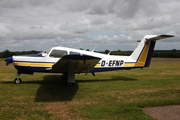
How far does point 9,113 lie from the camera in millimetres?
4863

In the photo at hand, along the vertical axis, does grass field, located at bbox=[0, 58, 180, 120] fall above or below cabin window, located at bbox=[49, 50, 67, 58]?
below

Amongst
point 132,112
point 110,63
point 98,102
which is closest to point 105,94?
point 98,102

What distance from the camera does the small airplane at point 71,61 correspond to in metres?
7.05

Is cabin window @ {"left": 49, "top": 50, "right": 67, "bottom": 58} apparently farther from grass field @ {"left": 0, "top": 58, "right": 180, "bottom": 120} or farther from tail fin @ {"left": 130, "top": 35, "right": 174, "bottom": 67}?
tail fin @ {"left": 130, "top": 35, "right": 174, "bottom": 67}

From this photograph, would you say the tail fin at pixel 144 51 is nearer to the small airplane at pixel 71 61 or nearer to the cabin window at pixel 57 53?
the small airplane at pixel 71 61

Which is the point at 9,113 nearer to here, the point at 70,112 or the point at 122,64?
the point at 70,112

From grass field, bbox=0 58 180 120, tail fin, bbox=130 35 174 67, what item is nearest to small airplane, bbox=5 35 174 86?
tail fin, bbox=130 35 174 67

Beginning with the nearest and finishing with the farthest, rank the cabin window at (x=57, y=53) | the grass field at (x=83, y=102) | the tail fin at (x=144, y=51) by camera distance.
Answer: the grass field at (x=83, y=102) → the cabin window at (x=57, y=53) → the tail fin at (x=144, y=51)

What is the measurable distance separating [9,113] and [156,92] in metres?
5.53

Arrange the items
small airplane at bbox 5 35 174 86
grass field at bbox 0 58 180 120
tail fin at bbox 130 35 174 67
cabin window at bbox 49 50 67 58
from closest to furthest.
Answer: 1. grass field at bbox 0 58 180 120
2. small airplane at bbox 5 35 174 86
3. cabin window at bbox 49 50 67 58
4. tail fin at bbox 130 35 174 67

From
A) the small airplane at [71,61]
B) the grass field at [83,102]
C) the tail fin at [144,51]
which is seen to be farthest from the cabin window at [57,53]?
the tail fin at [144,51]

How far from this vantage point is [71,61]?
6641mm

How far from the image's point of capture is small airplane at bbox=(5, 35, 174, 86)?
7.05m

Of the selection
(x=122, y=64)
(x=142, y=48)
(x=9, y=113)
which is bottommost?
(x=9, y=113)
